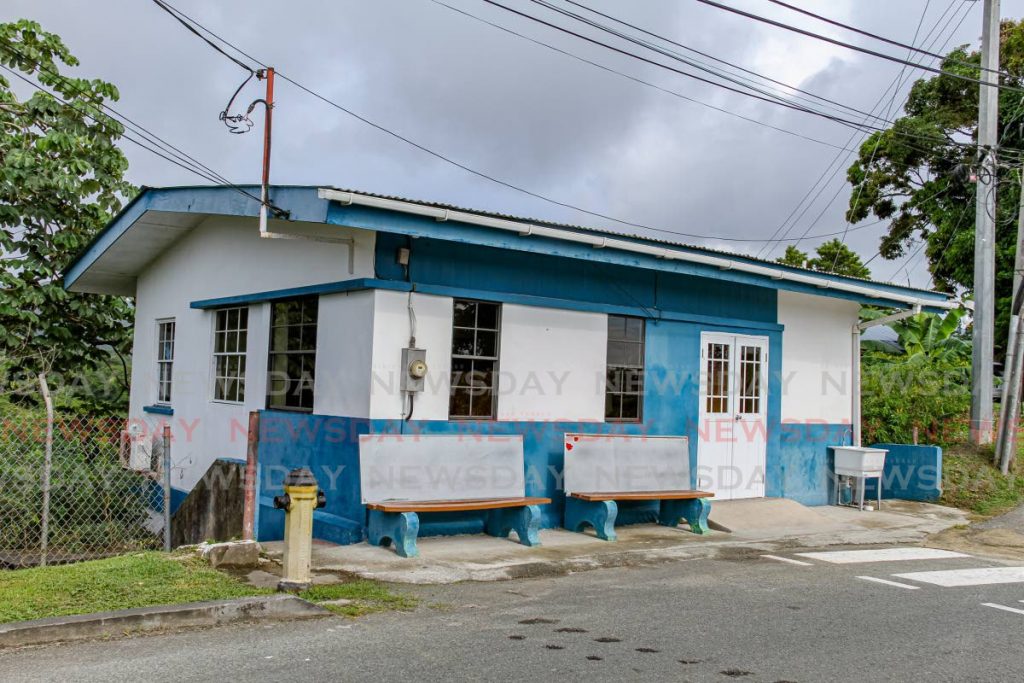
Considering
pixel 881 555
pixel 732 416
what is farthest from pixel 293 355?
pixel 881 555

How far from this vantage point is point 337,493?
996 centimetres

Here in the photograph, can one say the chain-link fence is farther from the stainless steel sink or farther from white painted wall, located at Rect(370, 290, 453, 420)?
the stainless steel sink

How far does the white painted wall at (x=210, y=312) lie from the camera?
34.1 ft

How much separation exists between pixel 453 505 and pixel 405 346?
1826 mm

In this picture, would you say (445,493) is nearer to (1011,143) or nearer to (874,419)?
(874,419)

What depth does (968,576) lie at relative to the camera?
356 inches

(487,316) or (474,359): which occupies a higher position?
(487,316)

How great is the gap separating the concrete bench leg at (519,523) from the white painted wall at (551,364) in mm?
1178

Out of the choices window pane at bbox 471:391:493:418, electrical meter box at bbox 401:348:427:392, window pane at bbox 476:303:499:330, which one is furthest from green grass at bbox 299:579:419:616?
window pane at bbox 476:303:499:330

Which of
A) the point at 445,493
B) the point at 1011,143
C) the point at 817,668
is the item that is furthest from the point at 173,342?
the point at 1011,143

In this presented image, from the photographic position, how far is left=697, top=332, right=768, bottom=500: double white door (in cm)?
1252

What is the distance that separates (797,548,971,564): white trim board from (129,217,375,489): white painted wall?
5544mm

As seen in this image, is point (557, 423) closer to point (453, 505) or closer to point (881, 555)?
point (453, 505)

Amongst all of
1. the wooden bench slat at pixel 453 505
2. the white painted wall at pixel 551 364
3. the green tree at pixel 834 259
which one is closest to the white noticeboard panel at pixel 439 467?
the wooden bench slat at pixel 453 505
